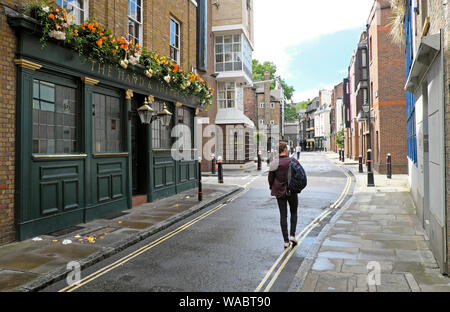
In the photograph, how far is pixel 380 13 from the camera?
71.7 feet

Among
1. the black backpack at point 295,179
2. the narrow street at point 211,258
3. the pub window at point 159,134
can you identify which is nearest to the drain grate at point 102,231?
the narrow street at point 211,258

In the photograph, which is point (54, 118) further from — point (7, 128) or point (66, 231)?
point (66, 231)

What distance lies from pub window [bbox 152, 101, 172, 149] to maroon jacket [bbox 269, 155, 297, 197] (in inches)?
252

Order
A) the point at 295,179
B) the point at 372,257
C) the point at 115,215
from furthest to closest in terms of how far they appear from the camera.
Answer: the point at 115,215, the point at 295,179, the point at 372,257

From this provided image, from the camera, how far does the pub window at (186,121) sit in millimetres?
13500

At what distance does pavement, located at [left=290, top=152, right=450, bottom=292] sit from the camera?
4.25 m

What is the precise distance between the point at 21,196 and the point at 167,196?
19.7 feet

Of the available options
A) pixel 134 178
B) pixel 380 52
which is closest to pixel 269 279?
pixel 134 178

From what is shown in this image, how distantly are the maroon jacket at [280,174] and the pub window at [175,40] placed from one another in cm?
841

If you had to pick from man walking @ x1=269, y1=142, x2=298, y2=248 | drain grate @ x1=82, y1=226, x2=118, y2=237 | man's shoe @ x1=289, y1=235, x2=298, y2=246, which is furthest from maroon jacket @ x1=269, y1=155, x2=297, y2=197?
drain grate @ x1=82, y1=226, x2=118, y2=237

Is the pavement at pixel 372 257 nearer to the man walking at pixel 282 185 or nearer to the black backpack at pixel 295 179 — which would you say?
the man walking at pixel 282 185

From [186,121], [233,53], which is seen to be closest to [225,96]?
[233,53]

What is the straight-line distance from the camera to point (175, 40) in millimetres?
13500

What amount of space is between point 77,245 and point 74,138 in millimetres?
2864
